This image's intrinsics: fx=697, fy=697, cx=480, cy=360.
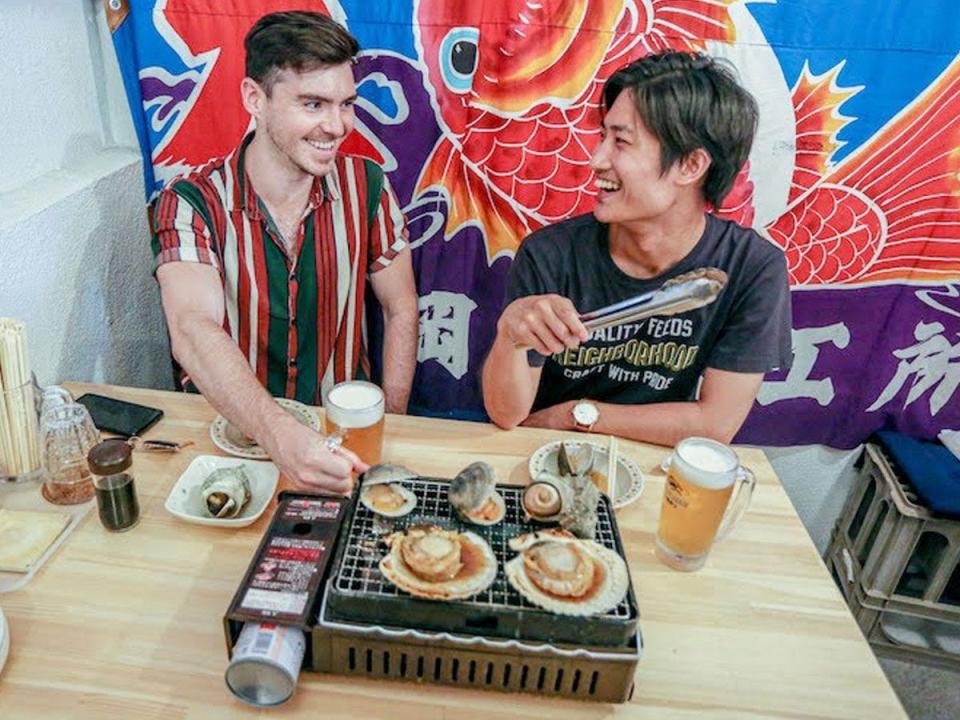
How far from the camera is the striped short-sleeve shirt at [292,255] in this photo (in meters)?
1.69

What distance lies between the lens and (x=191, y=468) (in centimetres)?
124

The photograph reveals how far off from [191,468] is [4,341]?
372mm

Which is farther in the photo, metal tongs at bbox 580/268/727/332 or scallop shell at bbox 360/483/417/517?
metal tongs at bbox 580/268/727/332

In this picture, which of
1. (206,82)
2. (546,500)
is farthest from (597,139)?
(546,500)

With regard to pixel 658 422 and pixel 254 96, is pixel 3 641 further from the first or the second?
pixel 254 96

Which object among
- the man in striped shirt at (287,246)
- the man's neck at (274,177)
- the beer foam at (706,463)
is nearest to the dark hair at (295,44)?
the man in striped shirt at (287,246)

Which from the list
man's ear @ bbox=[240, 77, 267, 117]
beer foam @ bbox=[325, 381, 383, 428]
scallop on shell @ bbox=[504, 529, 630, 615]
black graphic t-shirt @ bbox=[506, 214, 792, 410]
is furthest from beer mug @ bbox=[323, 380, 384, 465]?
man's ear @ bbox=[240, 77, 267, 117]

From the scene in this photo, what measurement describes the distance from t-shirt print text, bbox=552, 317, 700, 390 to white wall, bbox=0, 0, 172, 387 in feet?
4.05

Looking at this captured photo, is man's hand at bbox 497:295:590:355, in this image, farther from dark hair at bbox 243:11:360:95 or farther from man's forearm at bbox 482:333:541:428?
dark hair at bbox 243:11:360:95

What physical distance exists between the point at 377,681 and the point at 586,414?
2.51 ft

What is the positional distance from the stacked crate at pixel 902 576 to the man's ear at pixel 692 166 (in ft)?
3.75

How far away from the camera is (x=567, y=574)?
0.87m

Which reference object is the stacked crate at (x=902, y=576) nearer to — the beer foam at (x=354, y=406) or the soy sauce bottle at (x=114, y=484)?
the beer foam at (x=354, y=406)

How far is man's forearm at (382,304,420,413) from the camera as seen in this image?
201 centimetres
